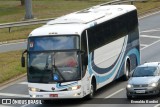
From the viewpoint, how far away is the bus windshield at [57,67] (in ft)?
83.0

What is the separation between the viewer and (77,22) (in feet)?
89.2

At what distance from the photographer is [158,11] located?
5794 centimetres

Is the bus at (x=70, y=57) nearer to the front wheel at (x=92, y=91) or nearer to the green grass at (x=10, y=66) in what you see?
the front wheel at (x=92, y=91)

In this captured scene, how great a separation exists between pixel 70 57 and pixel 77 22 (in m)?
2.42

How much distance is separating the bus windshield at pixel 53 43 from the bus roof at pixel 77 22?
22 cm

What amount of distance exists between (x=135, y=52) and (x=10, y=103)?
8.56m

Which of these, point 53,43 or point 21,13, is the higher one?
point 53,43

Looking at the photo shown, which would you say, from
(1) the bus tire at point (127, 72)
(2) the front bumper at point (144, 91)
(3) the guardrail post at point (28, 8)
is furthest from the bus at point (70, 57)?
(3) the guardrail post at point (28, 8)

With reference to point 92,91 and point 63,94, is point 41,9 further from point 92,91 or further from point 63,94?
point 63,94

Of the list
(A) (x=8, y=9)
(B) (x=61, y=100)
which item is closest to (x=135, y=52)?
(B) (x=61, y=100)

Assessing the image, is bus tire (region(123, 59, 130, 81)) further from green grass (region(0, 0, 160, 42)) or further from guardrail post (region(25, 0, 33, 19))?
guardrail post (region(25, 0, 33, 19))

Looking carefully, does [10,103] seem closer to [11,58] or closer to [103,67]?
[103,67]

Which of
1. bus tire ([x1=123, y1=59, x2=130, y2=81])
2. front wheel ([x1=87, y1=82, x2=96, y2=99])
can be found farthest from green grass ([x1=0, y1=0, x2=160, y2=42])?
front wheel ([x1=87, y1=82, x2=96, y2=99])

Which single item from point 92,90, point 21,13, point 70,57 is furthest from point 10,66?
point 21,13
